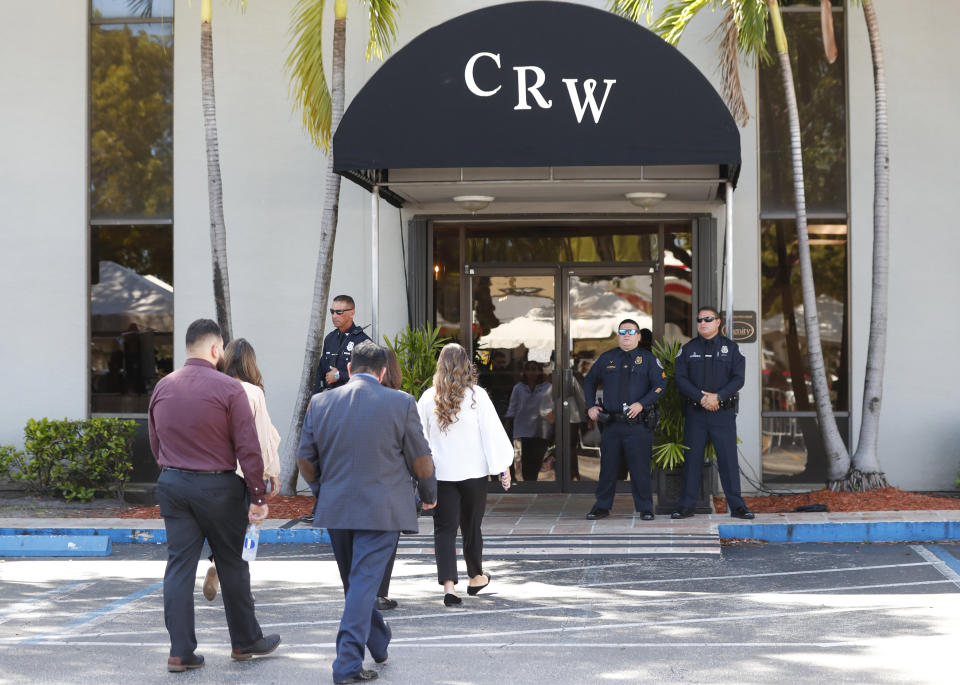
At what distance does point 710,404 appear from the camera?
1086cm

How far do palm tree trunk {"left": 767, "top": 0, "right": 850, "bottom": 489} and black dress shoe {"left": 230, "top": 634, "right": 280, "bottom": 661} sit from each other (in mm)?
7377

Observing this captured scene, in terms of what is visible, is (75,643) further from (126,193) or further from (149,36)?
(149,36)

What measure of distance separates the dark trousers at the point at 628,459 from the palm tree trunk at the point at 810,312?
2181 mm

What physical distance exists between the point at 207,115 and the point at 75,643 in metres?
6.72

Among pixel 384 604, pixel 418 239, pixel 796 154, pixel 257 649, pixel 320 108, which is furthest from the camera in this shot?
pixel 418 239

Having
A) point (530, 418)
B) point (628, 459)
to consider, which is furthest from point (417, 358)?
point (628, 459)

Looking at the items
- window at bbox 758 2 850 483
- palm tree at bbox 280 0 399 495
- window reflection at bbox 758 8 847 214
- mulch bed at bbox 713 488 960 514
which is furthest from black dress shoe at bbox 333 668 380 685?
window reflection at bbox 758 8 847 214

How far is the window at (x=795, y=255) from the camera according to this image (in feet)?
42.8

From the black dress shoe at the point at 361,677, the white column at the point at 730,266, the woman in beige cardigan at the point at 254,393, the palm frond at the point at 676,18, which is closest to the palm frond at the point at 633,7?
the palm frond at the point at 676,18

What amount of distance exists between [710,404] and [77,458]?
279 inches

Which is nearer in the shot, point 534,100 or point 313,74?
point 534,100

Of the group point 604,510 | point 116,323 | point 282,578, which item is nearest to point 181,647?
point 282,578

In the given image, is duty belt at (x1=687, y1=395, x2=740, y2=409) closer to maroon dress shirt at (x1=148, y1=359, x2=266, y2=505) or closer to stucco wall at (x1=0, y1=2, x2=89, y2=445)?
maroon dress shirt at (x1=148, y1=359, x2=266, y2=505)

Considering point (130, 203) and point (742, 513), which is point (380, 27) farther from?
point (742, 513)
